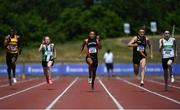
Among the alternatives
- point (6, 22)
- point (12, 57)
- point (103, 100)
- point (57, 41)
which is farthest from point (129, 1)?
Result: point (103, 100)

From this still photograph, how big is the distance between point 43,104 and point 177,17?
8015cm

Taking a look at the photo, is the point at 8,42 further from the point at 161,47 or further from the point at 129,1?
the point at 129,1

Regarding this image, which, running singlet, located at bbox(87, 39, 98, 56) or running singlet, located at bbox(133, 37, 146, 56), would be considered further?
running singlet, located at bbox(133, 37, 146, 56)

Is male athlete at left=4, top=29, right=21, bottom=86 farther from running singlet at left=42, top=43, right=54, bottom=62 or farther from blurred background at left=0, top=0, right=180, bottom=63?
blurred background at left=0, top=0, right=180, bottom=63

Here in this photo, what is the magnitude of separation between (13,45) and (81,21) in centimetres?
6104

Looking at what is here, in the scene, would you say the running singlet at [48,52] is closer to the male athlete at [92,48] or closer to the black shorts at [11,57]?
the black shorts at [11,57]

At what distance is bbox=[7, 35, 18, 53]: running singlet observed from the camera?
22673 millimetres

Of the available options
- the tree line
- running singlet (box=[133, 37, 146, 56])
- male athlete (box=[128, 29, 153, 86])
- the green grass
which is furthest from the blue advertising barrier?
running singlet (box=[133, 37, 146, 56])

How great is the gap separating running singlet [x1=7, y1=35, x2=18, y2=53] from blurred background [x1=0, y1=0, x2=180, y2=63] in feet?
125

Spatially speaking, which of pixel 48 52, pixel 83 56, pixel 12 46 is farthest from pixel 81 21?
pixel 12 46

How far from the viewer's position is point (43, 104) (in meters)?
14.6

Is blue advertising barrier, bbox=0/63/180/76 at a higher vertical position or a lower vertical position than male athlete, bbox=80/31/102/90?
lower

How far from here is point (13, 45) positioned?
22.8m

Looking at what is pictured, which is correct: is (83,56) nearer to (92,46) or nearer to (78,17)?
(78,17)
